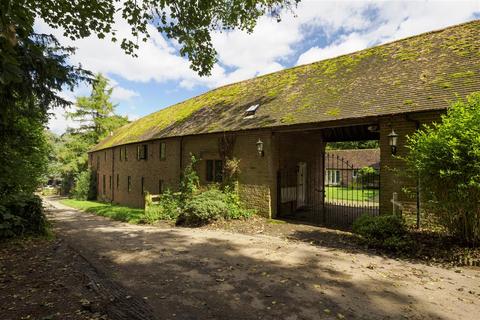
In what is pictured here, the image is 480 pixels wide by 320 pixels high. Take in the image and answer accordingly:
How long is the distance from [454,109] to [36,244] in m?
11.9

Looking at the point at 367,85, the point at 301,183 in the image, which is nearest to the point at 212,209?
the point at 301,183

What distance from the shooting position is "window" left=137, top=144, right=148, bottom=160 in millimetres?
22916

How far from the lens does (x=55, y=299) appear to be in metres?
4.74

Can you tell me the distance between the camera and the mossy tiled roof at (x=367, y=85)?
9.31m

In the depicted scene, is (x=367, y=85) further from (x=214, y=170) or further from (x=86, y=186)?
(x=86, y=186)

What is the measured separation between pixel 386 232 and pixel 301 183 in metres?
7.71

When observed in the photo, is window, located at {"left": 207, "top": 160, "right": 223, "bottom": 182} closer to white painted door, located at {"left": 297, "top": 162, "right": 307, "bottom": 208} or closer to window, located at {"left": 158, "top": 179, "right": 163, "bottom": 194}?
white painted door, located at {"left": 297, "top": 162, "right": 307, "bottom": 208}

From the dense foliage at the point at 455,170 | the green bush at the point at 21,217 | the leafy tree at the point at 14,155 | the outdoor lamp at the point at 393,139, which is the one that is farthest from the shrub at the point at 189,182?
the dense foliage at the point at 455,170

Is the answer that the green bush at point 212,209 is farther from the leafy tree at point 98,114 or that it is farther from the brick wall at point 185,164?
the leafy tree at point 98,114

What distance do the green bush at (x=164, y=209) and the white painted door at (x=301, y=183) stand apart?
252 inches

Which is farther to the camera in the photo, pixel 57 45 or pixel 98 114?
pixel 98 114

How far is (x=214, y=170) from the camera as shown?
50.1 feet

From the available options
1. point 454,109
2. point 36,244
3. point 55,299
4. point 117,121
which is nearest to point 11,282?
point 55,299

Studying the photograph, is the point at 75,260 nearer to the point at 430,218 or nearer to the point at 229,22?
the point at 229,22
